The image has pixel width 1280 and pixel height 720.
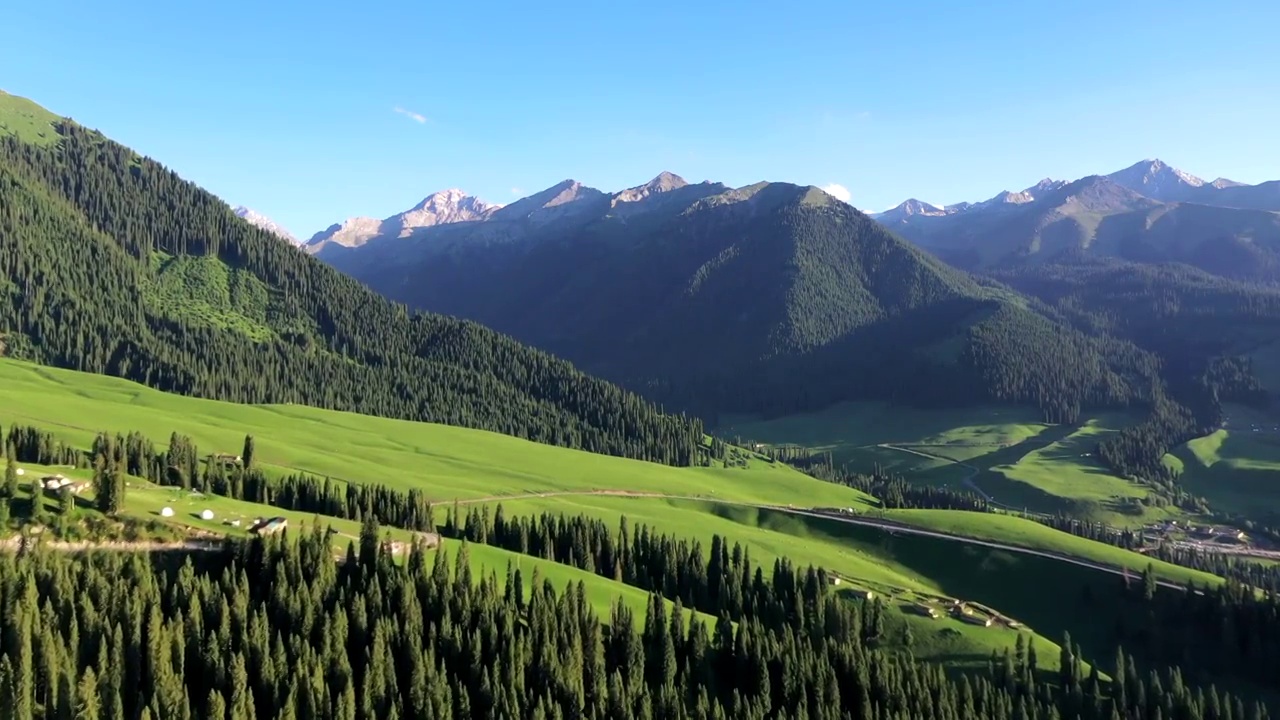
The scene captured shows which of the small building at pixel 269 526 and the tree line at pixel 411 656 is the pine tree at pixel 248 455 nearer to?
the small building at pixel 269 526

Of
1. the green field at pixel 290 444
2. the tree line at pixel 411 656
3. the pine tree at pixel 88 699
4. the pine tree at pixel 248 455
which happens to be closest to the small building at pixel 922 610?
the tree line at pixel 411 656

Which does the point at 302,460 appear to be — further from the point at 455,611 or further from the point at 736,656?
the point at 736,656

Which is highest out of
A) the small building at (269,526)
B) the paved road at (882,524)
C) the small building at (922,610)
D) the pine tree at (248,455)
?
the pine tree at (248,455)

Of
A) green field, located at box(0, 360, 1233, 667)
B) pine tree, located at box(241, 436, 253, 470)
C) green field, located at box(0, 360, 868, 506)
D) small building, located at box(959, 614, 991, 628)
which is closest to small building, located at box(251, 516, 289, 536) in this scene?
green field, located at box(0, 360, 1233, 667)

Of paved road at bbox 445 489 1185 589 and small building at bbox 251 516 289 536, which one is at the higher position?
small building at bbox 251 516 289 536

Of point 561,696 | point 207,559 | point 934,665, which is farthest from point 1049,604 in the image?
point 207,559

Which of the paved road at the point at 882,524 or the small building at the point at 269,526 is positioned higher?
the small building at the point at 269,526

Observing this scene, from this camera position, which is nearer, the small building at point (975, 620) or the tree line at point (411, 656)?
the tree line at point (411, 656)

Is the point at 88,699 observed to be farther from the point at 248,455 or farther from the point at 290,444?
the point at 290,444

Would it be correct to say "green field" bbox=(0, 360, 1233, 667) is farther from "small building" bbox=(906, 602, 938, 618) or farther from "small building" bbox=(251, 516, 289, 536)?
"small building" bbox=(251, 516, 289, 536)

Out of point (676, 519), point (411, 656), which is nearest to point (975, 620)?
point (676, 519)

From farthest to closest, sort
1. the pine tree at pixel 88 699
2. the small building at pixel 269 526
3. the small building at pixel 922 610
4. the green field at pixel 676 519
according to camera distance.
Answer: the small building at pixel 922 610 < the green field at pixel 676 519 < the small building at pixel 269 526 < the pine tree at pixel 88 699

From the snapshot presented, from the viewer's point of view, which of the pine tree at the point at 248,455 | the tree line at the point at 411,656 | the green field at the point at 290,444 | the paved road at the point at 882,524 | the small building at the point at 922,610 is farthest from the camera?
the green field at the point at 290,444
